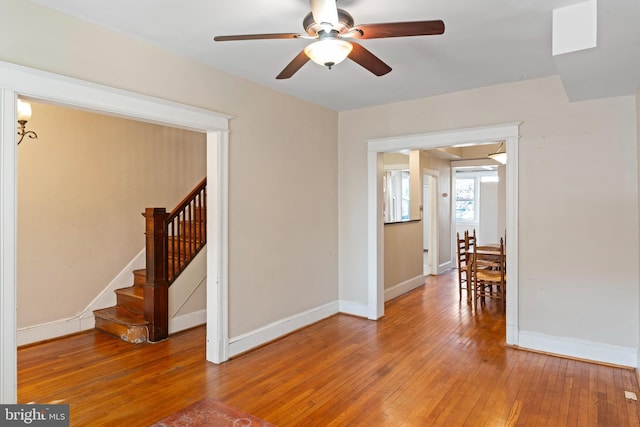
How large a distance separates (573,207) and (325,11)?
3004 millimetres

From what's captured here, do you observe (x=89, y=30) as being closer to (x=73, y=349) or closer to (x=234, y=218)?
(x=234, y=218)

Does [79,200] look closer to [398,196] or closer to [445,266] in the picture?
[445,266]

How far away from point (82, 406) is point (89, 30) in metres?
2.60

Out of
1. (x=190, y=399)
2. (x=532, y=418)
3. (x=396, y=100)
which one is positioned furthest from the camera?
(x=396, y=100)

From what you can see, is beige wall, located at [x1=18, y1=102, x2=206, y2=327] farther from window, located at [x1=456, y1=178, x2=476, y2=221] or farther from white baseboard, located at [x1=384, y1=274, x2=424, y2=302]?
window, located at [x1=456, y1=178, x2=476, y2=221]

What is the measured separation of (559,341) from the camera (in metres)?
3.51

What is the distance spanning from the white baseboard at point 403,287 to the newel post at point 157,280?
3.03m

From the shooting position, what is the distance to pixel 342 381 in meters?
3.00

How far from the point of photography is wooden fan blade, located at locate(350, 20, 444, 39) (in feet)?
5.97

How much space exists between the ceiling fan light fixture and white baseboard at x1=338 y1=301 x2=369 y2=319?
3.39 m

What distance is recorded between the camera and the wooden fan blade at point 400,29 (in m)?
1.82

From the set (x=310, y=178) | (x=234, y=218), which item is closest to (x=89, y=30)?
(x=234, y=218)

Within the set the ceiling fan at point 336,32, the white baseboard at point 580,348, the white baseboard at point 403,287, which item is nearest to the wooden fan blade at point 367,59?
the ceiling fan at point 336,32

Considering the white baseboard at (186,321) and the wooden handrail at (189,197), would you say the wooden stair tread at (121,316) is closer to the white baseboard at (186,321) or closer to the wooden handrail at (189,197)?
the white baseboard at (186,321)
